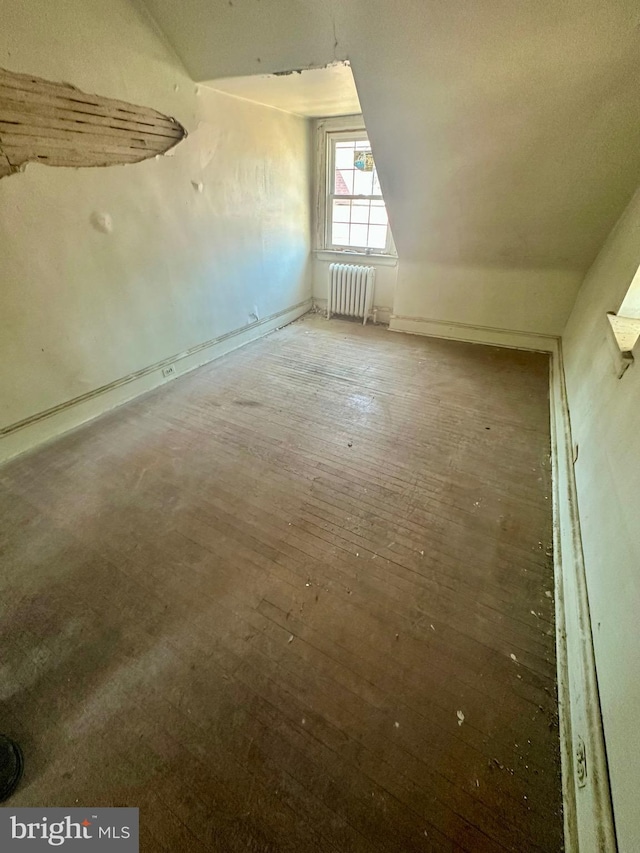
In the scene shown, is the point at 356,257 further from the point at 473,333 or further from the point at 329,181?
the point at 473,333

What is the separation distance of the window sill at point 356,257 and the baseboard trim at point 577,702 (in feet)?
10.9

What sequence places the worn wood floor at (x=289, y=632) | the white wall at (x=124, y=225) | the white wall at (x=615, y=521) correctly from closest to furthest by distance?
the white wall at (x=615, y=521) → the worn wood floor at (x=289, y=632) → the white wall at (x=124, y=225)

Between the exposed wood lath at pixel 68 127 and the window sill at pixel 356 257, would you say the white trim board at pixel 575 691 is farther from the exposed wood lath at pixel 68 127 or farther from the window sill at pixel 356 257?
the exposed wood lath at pixel 68 127

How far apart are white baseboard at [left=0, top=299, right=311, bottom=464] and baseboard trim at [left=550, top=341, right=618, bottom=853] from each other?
3.01 m

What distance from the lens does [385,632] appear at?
138 centimetres

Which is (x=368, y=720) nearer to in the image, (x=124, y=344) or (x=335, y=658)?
(x=335, y=658)

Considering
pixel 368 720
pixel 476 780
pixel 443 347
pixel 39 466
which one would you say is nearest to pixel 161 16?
pixel 39 466

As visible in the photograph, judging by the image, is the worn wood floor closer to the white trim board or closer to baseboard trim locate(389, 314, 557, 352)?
the white trim board

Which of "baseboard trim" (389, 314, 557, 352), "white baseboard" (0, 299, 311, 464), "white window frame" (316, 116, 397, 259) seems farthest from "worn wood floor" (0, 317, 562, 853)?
"white window frame" (316, 116, 397, 259)

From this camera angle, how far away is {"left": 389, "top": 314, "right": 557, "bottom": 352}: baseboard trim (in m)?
3.77

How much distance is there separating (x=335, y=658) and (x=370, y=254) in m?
4.28

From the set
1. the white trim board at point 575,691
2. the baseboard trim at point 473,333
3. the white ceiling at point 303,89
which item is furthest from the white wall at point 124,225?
the white trim board at point 575,691

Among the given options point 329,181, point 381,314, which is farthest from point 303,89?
point 381,314

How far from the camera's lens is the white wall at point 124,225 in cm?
200
